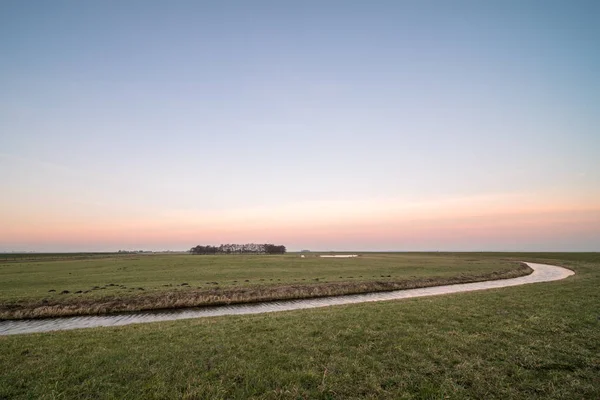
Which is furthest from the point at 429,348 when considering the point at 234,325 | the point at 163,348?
the point at 163,348

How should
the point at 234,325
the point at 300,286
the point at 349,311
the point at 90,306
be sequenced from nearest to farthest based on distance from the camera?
1. the point at 234,325
2. the point at 349,311
3. the point at 90,306
4. the point at 300,286

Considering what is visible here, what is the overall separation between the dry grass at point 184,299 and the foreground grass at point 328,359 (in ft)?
42.4

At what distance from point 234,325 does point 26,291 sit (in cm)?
3233

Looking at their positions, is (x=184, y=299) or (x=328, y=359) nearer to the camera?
(x=328, y=359)

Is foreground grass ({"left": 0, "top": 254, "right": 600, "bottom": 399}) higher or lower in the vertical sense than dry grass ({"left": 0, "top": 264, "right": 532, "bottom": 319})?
higher

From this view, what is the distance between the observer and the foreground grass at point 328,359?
28.7ft

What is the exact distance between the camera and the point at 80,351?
41.1 feet

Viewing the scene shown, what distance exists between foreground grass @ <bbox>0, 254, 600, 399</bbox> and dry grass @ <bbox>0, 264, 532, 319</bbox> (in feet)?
42.4

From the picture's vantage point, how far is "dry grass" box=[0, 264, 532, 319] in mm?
26484

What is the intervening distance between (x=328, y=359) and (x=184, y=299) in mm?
23807

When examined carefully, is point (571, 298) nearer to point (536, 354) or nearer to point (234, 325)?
point (536, 354)

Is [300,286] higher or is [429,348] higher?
[429,348]

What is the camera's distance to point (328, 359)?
11.0 m

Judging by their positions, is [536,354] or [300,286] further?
[300,286]
